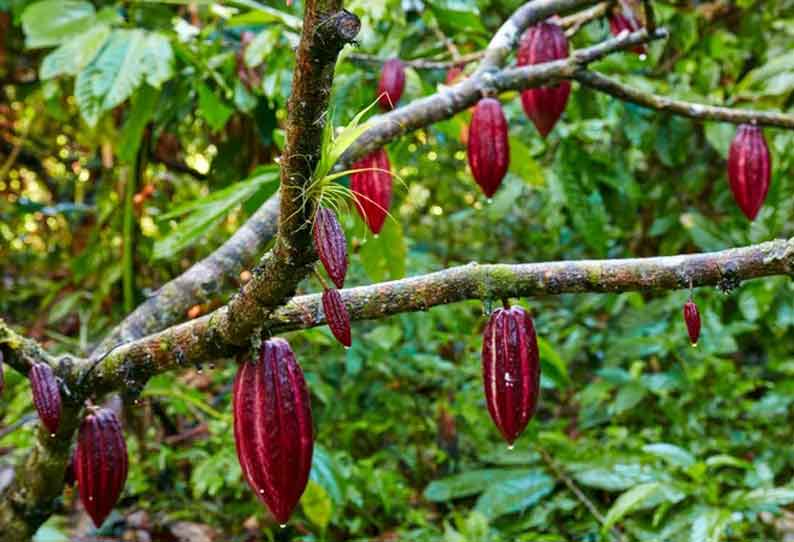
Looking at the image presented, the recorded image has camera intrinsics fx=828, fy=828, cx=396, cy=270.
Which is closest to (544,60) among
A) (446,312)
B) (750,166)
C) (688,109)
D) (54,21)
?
(688,109)

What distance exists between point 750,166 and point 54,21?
1.65 m

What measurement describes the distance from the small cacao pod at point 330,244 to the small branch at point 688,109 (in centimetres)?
99

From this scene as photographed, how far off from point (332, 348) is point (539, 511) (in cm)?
76

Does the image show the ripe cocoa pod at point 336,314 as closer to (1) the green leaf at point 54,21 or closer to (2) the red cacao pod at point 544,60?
(2) the red cacao pod at point 544,60

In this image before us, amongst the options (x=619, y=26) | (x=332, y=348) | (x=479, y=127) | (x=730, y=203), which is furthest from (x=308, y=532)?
(x=730, y=203)

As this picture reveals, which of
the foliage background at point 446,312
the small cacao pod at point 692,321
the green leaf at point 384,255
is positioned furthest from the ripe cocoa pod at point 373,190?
the small cacao pod at point 692,321

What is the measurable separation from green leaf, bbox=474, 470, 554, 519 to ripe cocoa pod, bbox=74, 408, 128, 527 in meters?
1.28

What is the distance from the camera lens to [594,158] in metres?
2.38

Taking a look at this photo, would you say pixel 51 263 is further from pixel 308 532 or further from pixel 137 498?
pixel 308 532

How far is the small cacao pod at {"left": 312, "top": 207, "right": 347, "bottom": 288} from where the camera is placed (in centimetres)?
66

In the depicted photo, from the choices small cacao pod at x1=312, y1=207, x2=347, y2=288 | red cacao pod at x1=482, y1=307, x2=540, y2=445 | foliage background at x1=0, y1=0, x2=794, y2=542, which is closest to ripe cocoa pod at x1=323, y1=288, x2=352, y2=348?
small cacao pod at x1=312, y1=207, x2=347, y2=288

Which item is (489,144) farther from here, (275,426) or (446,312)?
(446,312)

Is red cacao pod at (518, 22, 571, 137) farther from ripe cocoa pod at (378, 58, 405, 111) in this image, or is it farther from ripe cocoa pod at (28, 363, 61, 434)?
ripe cocoa pod at (28, 363, 61, 434)

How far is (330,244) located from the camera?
2.17ft
